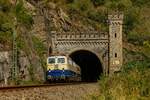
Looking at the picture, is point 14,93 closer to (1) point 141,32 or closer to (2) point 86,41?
(2) point 86,41

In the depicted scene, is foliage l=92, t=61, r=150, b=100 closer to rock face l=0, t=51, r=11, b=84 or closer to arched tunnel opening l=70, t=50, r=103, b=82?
rock face l=0, t=51, r=11, b=84

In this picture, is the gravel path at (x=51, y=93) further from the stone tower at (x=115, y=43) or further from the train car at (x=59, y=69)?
the stone tower at (x=115, y=43)

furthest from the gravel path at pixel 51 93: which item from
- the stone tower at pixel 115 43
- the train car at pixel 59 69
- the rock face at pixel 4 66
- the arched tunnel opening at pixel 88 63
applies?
the arched tunnel opening at pixel 88 63

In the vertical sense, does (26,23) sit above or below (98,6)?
below

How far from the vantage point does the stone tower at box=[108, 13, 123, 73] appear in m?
69.9

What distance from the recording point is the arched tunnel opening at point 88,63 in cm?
7169

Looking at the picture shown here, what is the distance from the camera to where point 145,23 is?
4013 inches

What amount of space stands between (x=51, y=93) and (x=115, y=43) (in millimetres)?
42172

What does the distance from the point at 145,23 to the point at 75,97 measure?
230 ft

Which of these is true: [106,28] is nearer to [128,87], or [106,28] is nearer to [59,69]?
[59,69]

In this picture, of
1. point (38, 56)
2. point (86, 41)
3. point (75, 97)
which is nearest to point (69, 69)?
point (38, 56)

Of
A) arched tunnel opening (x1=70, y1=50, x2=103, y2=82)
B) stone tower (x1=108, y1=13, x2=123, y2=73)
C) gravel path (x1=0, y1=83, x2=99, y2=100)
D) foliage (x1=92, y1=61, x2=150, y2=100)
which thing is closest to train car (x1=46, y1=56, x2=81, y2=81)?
gravel path (x1=0, y1=83, x2=99, y2=100)

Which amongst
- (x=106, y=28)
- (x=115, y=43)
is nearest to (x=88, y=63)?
(x=106, y=28)

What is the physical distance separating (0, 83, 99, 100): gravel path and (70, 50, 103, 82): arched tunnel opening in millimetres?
31850
